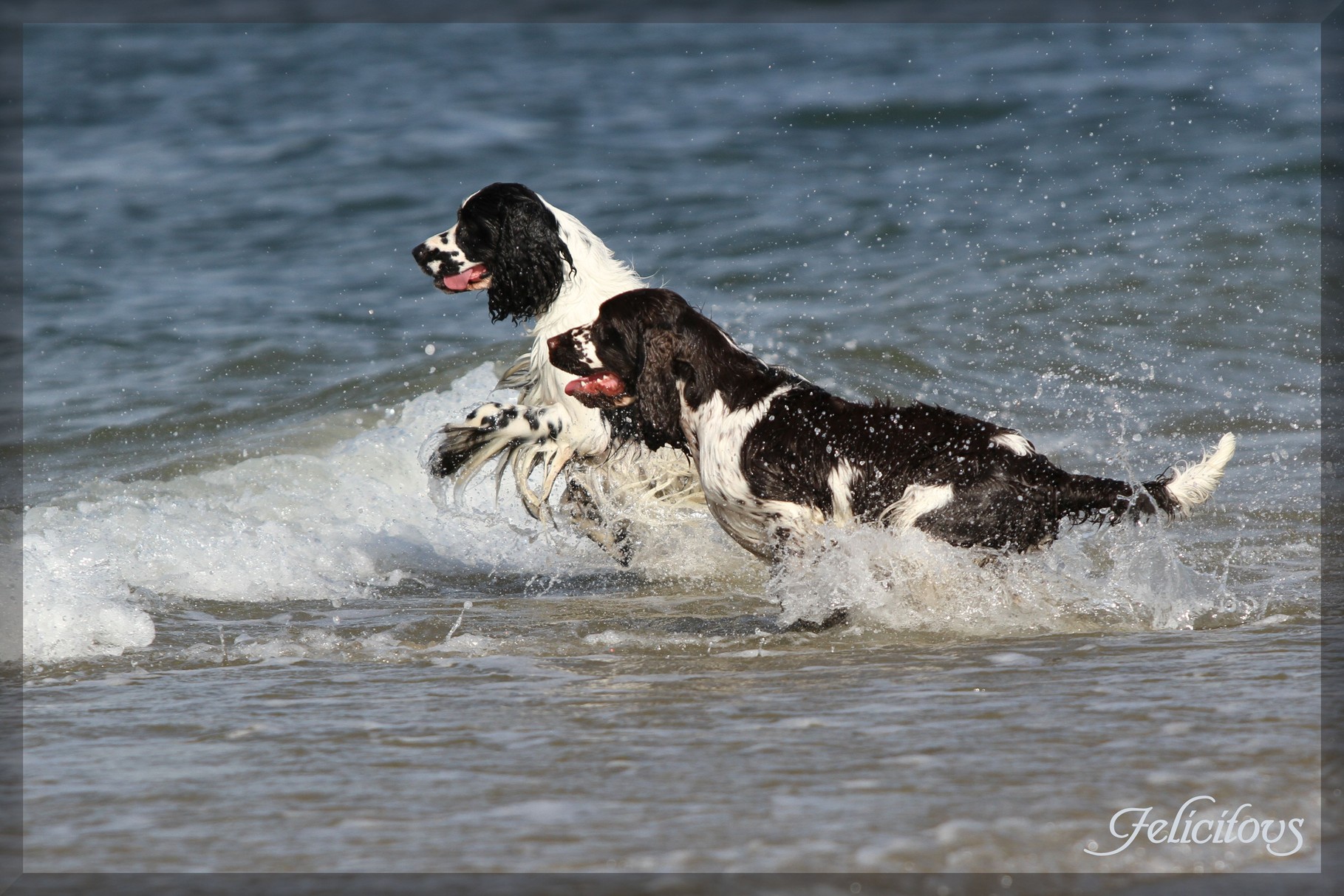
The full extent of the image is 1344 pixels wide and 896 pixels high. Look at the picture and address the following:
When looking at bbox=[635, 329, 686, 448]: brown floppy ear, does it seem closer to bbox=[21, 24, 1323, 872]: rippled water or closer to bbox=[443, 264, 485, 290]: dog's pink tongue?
bbox=[21, 24, 1323, 872]: rippled water

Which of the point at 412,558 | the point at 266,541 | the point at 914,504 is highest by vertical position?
the point at 914,504

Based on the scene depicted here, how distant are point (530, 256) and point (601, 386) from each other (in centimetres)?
107

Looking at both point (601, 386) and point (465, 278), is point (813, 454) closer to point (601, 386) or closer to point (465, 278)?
point (601, 386)

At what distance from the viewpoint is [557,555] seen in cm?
623

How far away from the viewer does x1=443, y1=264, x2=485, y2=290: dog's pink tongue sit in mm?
5680

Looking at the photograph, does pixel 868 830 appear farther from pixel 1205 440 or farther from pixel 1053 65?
pixel 1053 65

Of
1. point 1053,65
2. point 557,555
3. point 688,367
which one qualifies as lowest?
point 557,555

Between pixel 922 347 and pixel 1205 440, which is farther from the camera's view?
pixel 922 347

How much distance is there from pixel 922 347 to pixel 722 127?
6473 millimetres

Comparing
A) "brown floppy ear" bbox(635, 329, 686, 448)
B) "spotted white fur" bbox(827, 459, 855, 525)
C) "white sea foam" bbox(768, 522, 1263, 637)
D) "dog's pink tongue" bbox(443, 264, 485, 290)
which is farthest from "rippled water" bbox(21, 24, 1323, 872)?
"dog's pink tongue" bbox(443, 264, 485, 290)

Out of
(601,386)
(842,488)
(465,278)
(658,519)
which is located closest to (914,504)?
(842,488)

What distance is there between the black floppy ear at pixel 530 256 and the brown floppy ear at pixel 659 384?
45.4 inches

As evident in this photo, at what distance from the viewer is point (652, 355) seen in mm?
4555

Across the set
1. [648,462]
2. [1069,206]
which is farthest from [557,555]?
[1069,206]
